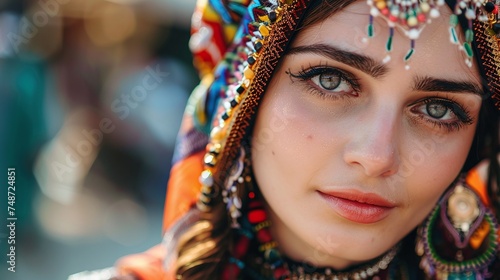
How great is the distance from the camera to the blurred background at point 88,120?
3.47 meters

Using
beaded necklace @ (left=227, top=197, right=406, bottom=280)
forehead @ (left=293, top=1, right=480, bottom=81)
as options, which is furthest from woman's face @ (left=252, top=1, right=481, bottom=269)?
beaded necklace @ (left=227, top=197, right=406, bottom=280)

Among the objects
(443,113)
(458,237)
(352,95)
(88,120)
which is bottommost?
(88,120)

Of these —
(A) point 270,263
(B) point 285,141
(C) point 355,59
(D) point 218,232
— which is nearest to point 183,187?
(D) point 218,232

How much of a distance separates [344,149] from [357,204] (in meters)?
0.13

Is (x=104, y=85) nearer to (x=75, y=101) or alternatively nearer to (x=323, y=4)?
(x=75, y=101)

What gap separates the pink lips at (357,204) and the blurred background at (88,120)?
217 cm

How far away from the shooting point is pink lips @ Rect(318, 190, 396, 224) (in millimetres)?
1362

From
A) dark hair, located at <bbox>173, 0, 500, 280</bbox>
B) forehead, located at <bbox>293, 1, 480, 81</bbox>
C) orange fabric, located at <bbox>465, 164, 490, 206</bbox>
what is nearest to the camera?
forehead, located at <bbox>293, 1, 480, 81</bbox>

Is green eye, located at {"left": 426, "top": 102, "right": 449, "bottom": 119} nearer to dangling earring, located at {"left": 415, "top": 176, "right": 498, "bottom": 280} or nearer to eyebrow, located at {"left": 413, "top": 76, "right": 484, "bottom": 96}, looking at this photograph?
eyebrow, located at {"left": 413, "top": 76, "right": 484, "bottom": 96}

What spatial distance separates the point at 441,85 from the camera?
1324mm

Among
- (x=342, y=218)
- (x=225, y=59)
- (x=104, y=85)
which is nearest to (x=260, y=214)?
(x=342, y=218)

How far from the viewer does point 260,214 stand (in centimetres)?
164

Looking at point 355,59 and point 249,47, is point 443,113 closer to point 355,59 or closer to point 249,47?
point 355,59

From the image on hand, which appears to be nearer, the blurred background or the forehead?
the forehead
